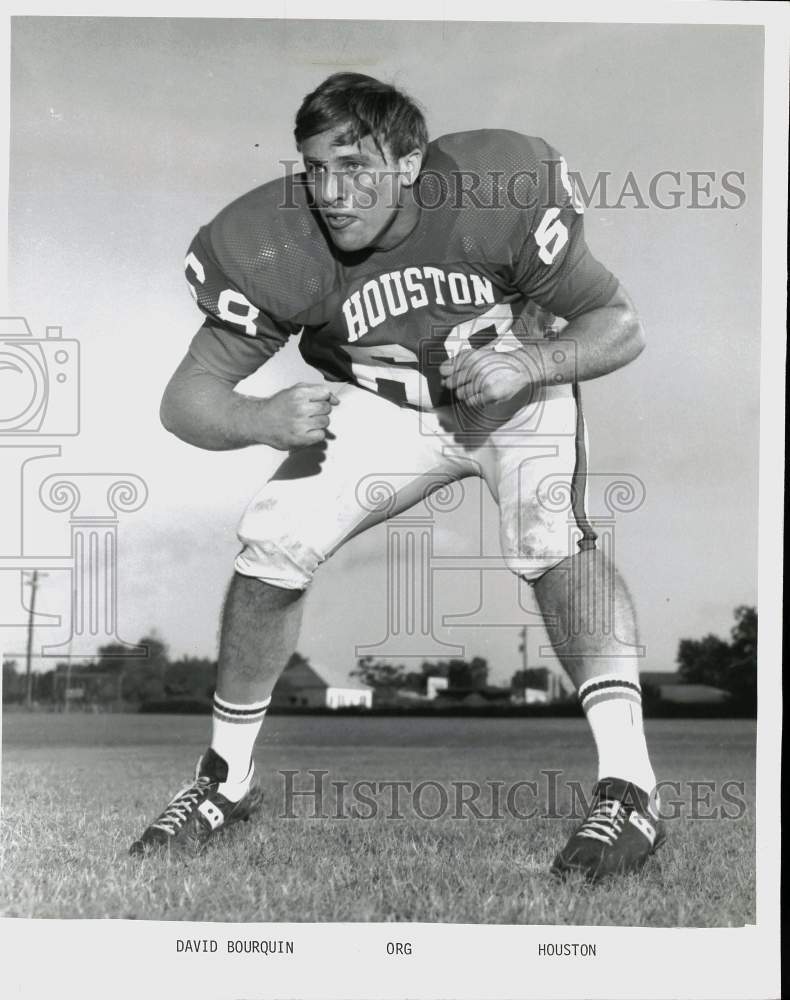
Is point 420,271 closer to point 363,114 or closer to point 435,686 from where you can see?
point 363,114

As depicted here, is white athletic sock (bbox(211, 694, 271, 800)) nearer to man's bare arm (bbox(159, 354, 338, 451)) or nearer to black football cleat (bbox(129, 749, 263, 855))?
black football cleat (bbox(129, 749, 263, 855))

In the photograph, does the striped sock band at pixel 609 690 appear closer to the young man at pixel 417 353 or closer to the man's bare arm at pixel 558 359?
the young man at pixel 417 353

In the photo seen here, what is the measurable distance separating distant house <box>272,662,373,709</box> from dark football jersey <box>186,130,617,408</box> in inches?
27.6

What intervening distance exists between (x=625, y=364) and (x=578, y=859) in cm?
112

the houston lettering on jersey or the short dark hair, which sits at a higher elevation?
the short dark hair

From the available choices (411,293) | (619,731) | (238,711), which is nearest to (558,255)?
(411,293)

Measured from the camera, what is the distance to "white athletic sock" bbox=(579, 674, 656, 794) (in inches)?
105

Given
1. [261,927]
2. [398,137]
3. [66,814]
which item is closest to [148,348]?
[398,137]

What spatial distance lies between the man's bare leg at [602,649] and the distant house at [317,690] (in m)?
0.52

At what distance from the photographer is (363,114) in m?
2.69

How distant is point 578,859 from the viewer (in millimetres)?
2633

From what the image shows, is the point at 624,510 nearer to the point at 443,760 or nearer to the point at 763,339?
the point at 763,339

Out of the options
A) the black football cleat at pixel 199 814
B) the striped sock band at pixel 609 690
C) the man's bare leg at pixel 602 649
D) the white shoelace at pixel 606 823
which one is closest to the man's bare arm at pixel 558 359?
the man's bare leg at pixel 602 649

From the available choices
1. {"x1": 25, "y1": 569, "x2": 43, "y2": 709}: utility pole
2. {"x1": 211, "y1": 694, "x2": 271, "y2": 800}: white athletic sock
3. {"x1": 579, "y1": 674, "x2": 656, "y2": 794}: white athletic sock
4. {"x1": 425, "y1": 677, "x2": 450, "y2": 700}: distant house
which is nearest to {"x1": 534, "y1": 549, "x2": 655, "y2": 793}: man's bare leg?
{"x1": 579, "y1": 674, "x2": 656, "y2": 794}: white athletic sock
